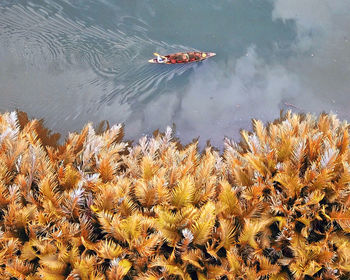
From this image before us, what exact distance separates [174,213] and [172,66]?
213 centimetres

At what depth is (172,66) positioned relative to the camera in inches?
162

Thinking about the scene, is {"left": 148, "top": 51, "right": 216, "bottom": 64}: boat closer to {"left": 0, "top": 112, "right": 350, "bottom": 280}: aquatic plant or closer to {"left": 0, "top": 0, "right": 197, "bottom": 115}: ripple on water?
{"left": 0, "top": 0, "right": 197, "bottom": 115}: ripple on water

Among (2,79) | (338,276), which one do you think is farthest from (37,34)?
(338,276)

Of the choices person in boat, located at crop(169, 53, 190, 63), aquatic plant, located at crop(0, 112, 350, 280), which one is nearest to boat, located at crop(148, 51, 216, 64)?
person in boat, located at crop(169, 53, 190, 63)

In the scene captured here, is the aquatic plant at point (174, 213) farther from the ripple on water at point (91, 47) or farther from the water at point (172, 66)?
the ripple on water at point (91, 47)

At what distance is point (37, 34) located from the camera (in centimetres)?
417

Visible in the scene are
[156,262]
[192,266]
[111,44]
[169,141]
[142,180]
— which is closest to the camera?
[156,262]

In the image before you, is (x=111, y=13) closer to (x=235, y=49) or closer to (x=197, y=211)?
(x=235, y=49)

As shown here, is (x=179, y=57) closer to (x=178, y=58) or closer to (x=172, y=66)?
(x=178, y=58)

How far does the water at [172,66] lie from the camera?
3.91 meters

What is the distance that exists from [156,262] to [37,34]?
3309 mm

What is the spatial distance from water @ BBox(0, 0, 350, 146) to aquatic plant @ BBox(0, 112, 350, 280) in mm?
1020

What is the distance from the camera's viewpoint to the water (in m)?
3.91

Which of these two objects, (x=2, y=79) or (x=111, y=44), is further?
(x=111, y=44)
